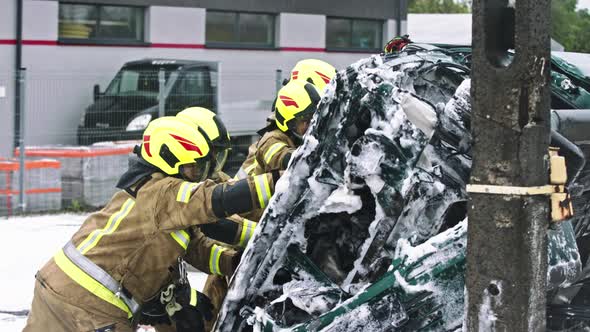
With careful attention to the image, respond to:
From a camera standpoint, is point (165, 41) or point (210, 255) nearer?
point (210, 255)

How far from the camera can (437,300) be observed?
3.80m

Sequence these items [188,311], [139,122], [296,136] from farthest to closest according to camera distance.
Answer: [139,122] → [296,136] → [188,311]

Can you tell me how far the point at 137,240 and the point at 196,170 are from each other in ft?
1.39

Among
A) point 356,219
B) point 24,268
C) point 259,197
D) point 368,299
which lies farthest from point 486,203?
point 24,268

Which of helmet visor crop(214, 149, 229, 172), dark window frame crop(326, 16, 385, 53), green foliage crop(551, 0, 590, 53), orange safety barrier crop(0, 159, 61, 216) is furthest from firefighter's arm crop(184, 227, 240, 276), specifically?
green foliage crop(551, 0, 590, 53)

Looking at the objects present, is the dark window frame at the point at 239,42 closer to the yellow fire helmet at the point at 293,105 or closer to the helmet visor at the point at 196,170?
the yellow fire helmet at the point at 293,105

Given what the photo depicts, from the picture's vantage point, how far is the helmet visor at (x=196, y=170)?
15.4ft

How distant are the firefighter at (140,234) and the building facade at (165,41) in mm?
9018

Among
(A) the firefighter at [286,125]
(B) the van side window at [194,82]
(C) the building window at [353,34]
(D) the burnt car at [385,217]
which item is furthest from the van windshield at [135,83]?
(D) the burnt car at [385,217]

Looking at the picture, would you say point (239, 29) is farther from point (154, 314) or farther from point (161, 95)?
point (154, 314)

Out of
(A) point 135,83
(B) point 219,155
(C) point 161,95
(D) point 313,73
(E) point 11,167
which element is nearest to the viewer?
(B) point 219,155

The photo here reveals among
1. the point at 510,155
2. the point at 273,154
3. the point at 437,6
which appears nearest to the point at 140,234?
the point at 273,154

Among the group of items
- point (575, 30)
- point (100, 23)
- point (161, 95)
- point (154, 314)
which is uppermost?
point (575, 30)

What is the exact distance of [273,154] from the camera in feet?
20.0
